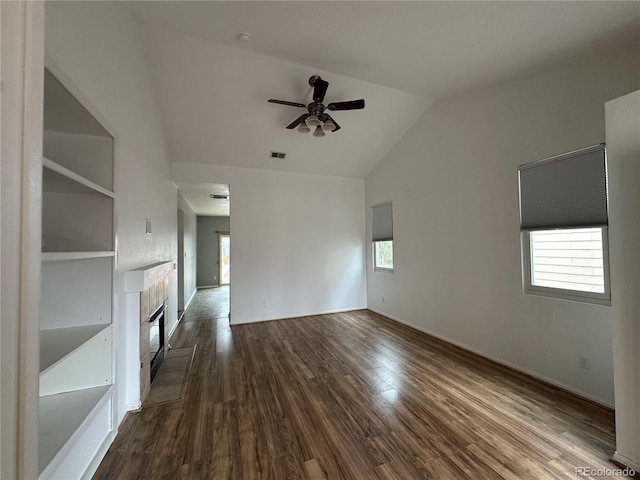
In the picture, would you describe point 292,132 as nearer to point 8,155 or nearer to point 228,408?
point 228,408

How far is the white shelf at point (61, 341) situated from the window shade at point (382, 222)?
4204 millimetres

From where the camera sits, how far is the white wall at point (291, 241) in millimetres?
4578

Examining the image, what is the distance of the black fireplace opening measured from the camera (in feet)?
8.59

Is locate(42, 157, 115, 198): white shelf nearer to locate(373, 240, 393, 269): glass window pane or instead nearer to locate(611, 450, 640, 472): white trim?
locate(611, 450, 640, 472): white trim

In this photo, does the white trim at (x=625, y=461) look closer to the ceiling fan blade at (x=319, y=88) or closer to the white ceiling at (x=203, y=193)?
the ceiling fan blade at (x=319, y=88)

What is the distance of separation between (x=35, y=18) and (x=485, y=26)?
2.77 meters

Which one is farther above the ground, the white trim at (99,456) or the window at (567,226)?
the window at (567,226)

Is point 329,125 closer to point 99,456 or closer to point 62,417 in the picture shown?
point 62,417

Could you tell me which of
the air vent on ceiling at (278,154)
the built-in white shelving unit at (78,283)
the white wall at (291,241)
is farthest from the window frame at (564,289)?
the built-in white shelving unit at (78,283)

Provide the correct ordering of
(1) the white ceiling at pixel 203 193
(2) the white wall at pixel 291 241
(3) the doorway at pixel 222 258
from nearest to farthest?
(2) the white wall at pixel 291 241 < (1) the white ceiling at pixel 203 193 < (3) the doorway at pixel 222 258

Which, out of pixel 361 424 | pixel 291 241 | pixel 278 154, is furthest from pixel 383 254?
pixel 361 424

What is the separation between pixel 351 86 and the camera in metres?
3.20

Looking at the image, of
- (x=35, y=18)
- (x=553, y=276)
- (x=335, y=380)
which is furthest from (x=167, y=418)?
(x=553, y=276)

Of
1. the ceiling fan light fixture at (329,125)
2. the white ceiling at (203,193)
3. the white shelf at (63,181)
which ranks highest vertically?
the ceiling fan light fixture at (329,125)
